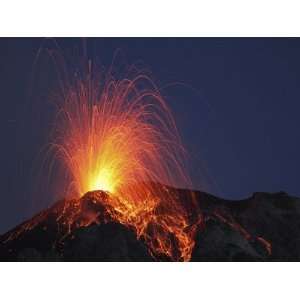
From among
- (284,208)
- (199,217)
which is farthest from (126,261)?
(284,208)

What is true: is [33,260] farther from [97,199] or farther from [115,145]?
[115,145]

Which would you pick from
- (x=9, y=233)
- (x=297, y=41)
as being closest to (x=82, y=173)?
(x=9, y=233)

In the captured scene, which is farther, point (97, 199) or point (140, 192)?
point (140, 192)

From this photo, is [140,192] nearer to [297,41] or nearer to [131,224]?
[131,224]

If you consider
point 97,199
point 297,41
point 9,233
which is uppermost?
point 297,41

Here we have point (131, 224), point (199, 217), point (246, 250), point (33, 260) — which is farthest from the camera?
point (199, 217)

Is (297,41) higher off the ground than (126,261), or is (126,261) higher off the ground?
(297,41)

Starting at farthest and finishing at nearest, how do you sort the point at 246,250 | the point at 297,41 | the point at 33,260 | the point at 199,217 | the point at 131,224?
the point at 297,41 < the point at 199,217 < the point at 131,224 < the point at 246,250 < the point at 33,260
